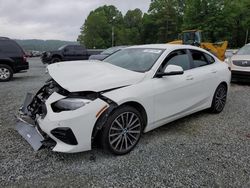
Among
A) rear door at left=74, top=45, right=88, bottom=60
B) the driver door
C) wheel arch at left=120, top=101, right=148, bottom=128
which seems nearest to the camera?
wheel arch at left=120, top=101, right=148, bottom=128

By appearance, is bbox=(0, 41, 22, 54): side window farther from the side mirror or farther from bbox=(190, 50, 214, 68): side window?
the side mirror

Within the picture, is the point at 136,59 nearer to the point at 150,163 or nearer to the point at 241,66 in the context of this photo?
the point at 150,163

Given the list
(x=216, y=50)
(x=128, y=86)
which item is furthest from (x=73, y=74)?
(x=216, y=50)

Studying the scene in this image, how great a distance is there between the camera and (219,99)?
5.56 meters

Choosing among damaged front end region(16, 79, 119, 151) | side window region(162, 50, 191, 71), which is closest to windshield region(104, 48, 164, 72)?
side window region(162, 50, 191, 71)

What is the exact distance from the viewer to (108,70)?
3.96 meters

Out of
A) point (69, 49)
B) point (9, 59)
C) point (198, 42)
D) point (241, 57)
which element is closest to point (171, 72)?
point (241, 57)

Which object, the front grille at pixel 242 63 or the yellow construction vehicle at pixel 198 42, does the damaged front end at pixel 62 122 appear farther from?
the yellow construction vehicle at pixel 198 42

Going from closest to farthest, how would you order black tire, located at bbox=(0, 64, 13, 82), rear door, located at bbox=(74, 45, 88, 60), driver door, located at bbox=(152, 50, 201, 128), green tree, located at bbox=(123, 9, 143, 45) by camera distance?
driver door, located at bbox=(152, 50, 201, 128)
black tire, located at bbox=(0, 64, 13, 82)
rear door, located at bbox=(74, 45, 88, 60)
green tree, located at bbox=(123, 9, 143, 45)

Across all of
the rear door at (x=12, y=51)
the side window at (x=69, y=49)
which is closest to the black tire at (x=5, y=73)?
the rear door at (x=12, y=51)

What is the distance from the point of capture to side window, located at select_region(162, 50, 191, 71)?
4330 mm

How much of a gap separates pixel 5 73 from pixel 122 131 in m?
8.52

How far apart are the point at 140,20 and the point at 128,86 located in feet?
247

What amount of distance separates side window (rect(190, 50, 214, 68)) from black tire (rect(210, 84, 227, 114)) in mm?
611
